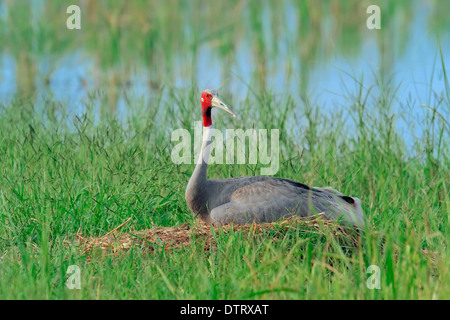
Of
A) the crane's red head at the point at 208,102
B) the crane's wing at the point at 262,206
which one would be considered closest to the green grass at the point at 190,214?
the crane's wing at the point at 262,206

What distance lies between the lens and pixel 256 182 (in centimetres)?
598

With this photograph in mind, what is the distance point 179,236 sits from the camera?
5484 mm

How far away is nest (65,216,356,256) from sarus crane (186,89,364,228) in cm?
19

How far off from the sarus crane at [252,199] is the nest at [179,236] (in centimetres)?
19

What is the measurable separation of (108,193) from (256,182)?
135 centimetres

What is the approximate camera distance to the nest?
5.27 metres

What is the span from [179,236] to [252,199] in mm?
729

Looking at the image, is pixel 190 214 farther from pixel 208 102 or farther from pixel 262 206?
pixel 208 102

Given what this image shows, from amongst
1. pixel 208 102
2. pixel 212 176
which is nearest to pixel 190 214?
pixel 212 176

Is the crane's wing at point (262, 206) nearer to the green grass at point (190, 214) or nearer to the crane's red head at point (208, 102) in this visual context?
the green grass at point (190, 214)

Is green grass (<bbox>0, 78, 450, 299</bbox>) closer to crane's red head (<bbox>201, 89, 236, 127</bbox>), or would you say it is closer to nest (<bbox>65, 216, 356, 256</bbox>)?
nest (<bbox>65, 216, 356, 256</bbox>)

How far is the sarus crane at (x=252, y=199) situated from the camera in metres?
5.76
